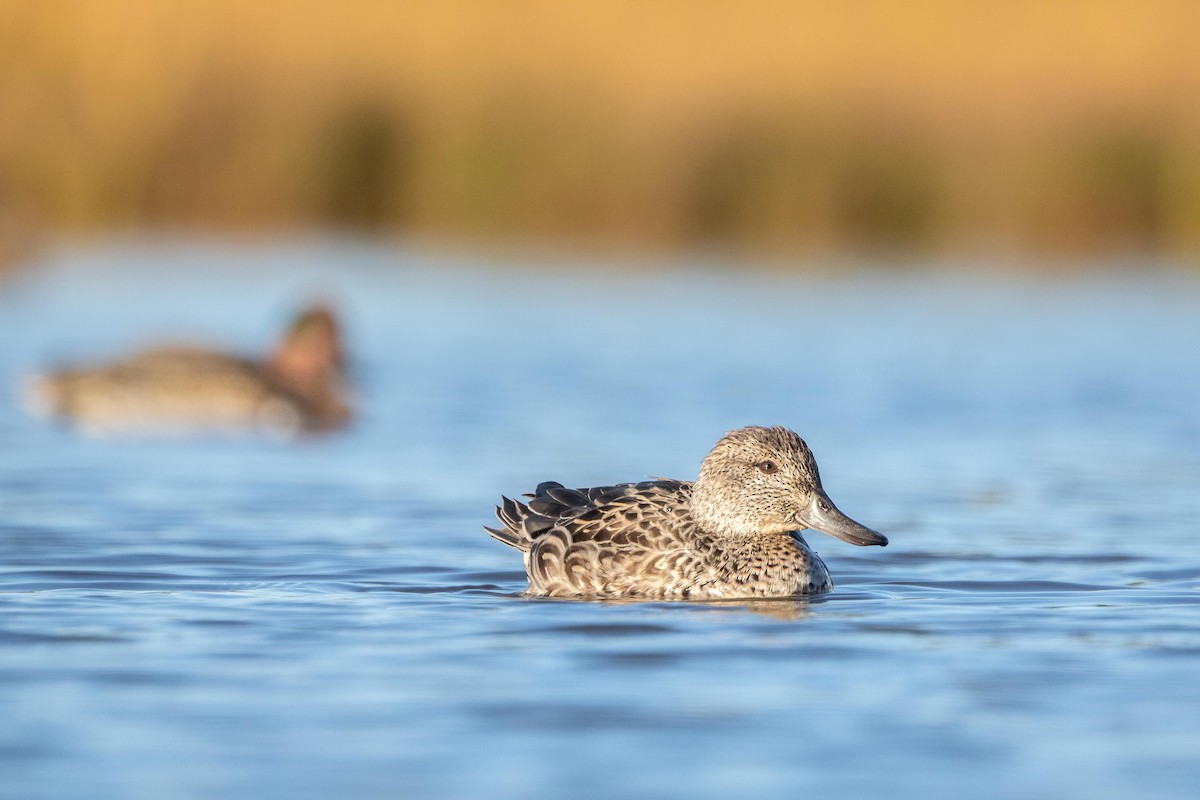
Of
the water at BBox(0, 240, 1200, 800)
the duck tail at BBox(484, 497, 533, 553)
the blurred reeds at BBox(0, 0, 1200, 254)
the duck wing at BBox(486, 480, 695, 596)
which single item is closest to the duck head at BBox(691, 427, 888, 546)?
the duck wing at BBox(486, 480, 695, 596)

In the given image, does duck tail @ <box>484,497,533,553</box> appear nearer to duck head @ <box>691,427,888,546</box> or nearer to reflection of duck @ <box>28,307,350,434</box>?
duck head @ <box>691,427,888,546</box>

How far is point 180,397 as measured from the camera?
1419cm

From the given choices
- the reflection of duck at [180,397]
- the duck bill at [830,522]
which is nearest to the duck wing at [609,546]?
the duck bill at [830,522]

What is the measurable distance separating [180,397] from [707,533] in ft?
22.9

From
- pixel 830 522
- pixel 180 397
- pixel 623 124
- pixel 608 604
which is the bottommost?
pixel 608 604

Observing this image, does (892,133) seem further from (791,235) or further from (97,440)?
(97,440)

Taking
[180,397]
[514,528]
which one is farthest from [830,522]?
[180,397]

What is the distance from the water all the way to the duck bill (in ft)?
0.79

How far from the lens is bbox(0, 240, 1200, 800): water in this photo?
17.5ft

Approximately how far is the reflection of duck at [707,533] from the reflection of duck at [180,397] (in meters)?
6.37

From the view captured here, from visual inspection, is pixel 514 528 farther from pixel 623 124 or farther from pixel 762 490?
pixel 623 124

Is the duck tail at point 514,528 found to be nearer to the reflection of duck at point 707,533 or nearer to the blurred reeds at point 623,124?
the reflection of duck at point 707,533

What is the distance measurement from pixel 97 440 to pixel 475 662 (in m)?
7.70

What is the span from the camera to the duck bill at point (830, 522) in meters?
7.80
